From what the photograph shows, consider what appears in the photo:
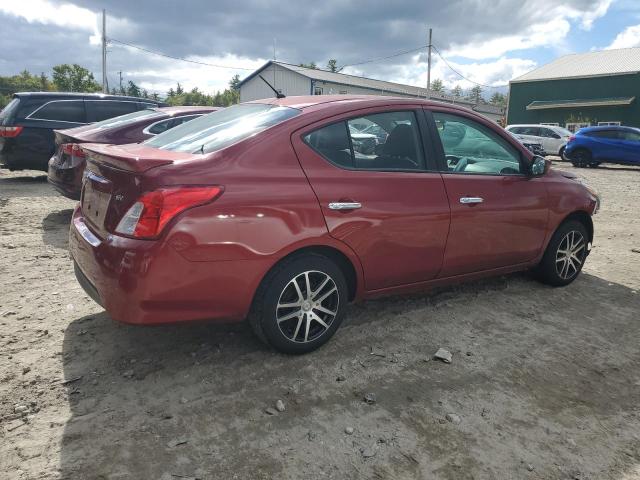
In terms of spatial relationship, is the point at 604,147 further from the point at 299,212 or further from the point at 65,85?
the point at 65,85

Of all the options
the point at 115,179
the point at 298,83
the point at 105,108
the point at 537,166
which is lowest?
the point at 115,179

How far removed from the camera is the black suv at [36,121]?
8.34 meters

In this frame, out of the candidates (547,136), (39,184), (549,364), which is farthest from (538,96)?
(549,364)

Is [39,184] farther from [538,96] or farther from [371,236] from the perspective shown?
[538,96]

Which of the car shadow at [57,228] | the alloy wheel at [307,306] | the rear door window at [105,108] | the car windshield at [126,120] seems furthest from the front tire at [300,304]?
the rear door window at [105,108]

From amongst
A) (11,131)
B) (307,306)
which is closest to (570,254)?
(307,306)

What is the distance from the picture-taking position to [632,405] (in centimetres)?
280

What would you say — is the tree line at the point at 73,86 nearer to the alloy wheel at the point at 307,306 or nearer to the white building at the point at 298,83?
the white building at the point at 298,83

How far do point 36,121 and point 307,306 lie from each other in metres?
7.59

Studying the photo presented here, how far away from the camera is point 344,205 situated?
307cm

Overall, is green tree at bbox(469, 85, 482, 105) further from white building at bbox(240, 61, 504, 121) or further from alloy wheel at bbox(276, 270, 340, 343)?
alloy wheel at bbox(276, 270, 340, 343)

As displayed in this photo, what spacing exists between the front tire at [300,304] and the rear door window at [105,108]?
758 cm

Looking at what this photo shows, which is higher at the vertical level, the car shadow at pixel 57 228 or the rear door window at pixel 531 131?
the rear door window at pixel 531 131

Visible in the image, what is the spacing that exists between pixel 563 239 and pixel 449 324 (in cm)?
161
